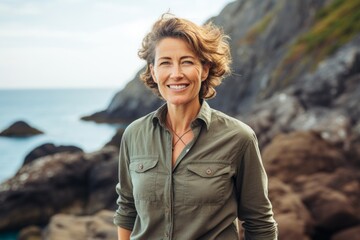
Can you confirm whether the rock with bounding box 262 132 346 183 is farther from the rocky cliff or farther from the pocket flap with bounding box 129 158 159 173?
the pocket flap with bounding box 129 158 159 173

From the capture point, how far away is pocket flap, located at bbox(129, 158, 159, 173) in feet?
7.99

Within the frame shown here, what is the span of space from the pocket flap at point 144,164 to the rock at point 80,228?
914 cm

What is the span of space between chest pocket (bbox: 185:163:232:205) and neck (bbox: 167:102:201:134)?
0.93 feet

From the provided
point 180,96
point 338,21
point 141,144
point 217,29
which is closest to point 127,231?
point 141,144

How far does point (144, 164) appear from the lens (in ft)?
8.10

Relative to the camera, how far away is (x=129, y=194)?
269 centimetres

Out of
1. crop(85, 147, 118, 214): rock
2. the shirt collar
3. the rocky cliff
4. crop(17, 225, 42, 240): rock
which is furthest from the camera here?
the rocky cliff

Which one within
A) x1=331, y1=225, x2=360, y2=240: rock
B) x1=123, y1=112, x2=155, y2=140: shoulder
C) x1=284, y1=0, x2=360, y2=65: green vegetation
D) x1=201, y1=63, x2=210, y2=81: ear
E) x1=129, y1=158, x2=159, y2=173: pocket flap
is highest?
x1=284, y1=0, x2=360, y2=65: green vegetation

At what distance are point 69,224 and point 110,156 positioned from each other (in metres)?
9.70

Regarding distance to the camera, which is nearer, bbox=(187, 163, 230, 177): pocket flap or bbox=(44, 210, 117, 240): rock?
bbox=(187, 163, 230, 177): pocket flap

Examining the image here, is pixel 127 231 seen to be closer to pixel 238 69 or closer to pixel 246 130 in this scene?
pixel 246 130

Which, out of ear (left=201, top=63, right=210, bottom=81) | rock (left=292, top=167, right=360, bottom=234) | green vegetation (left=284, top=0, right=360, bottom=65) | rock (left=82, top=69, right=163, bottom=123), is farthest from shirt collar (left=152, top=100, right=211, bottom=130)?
rock (left=82, top=69, right=163, bottom=123)

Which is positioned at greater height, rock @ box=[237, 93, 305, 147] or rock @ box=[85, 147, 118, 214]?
rock @ box=[237, 93, 305, 147]

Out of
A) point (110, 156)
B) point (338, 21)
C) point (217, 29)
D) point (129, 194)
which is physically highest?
point (338, 21)
